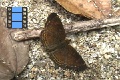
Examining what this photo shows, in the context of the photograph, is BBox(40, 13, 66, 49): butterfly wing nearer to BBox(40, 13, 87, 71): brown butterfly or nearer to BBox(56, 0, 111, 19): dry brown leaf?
BBox(40, 13, 87, 71): brown butterfly

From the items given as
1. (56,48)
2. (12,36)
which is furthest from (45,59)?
(12,36)

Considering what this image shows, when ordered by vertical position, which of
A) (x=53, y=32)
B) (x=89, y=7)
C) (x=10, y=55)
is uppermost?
(x=89, y=7)

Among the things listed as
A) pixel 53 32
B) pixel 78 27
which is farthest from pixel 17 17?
pixel 78 27

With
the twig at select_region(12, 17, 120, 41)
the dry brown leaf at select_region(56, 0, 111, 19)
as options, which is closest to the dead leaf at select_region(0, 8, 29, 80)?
the twig at select_region(12, 17, 120, 41)

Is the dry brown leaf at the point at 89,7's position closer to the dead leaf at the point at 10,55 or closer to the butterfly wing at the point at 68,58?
the butterfly wing at the point at 68,58

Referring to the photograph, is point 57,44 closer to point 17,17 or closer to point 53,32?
point 53,32

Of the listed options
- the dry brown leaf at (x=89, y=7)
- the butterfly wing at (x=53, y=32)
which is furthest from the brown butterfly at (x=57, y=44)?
the dry brown leaf at (x=89, y=7)
